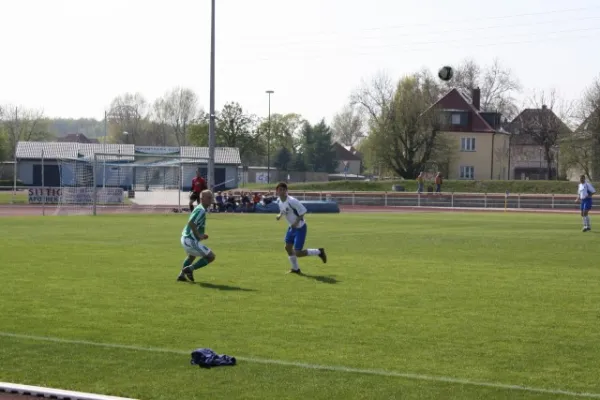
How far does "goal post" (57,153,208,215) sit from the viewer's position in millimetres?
46719

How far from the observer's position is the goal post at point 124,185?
1839 inches

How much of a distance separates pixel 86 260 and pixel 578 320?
1073 cm

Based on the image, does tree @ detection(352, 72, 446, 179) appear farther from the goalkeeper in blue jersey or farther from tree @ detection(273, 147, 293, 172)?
the goalkeeper in blue jersey

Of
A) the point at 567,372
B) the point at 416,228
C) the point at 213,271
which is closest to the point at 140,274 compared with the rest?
the point at 213,271

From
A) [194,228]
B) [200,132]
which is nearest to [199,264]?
[194,228]

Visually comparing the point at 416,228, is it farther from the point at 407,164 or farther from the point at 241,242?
the point at 407,164

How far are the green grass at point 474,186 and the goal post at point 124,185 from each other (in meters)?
14.7

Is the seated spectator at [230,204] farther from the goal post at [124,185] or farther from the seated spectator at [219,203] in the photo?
the goal post at [124,185]

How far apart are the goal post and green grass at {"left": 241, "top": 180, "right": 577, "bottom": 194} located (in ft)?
48.1

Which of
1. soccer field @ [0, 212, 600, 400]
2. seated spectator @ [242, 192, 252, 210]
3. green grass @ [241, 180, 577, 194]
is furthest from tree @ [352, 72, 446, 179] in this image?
soccer field @ [0, 212, 600, 400]

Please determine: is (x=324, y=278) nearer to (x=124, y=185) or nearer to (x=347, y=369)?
(x=347, y=369)

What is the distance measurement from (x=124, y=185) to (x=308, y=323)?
5052cm

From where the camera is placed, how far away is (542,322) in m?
11.5

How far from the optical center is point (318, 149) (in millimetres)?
118500
